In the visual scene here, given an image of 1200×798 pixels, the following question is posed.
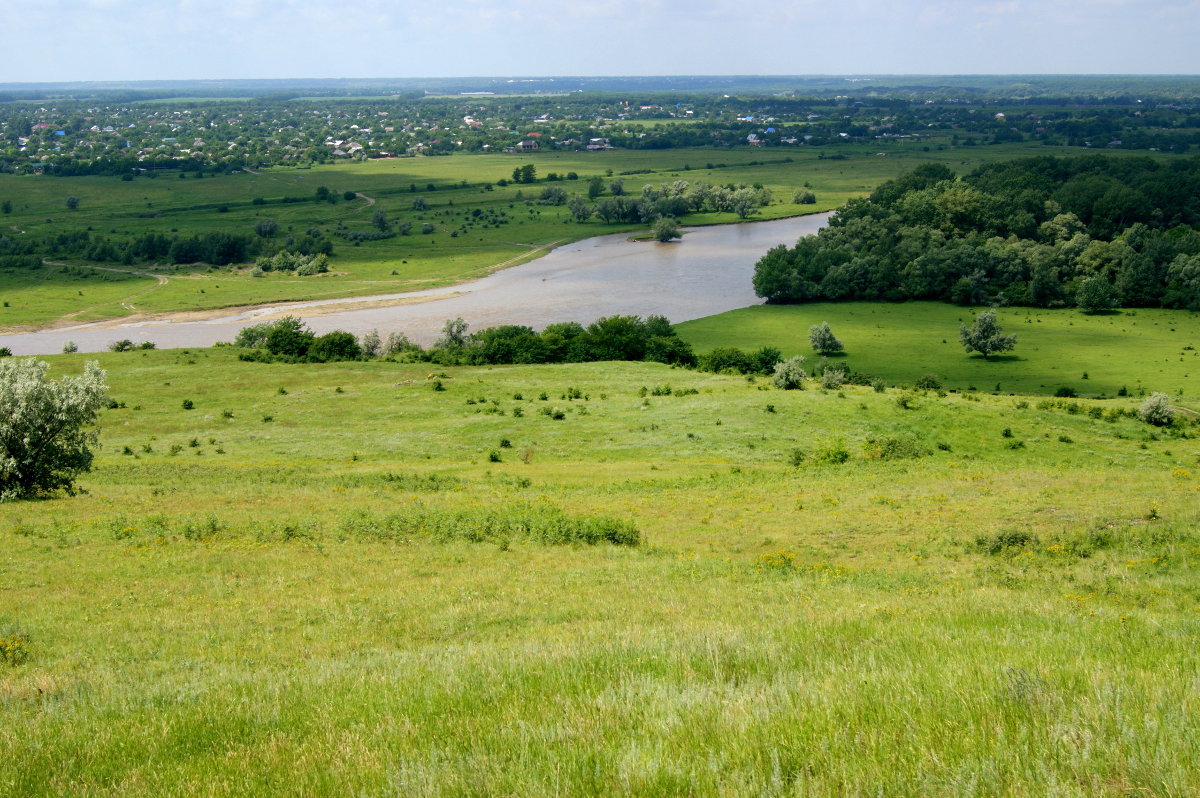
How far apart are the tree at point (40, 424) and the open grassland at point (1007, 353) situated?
4903cm

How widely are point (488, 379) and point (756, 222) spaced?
8733 centimetres

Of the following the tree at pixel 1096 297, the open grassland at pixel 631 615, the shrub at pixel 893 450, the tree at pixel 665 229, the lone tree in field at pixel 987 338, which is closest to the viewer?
the open grassland at pixel 631 615

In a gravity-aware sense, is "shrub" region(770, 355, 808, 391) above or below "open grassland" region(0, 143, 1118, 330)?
below

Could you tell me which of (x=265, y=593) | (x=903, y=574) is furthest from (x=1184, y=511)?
(x=265, y=593)

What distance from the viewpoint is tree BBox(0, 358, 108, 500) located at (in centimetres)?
2552

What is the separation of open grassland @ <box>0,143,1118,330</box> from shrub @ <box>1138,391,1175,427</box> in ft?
236

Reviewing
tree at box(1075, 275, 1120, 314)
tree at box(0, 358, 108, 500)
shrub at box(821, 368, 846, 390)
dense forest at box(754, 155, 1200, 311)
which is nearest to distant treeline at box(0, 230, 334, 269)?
Answer: dense forest at box(754, 155, 1200, 311)

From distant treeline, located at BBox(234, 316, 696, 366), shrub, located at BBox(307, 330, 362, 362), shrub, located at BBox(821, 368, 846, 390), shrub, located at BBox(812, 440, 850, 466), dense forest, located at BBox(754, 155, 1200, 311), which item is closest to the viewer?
shrub, located at BBox(812, 440, 850, 466)

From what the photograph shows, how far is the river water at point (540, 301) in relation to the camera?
78.3 meters

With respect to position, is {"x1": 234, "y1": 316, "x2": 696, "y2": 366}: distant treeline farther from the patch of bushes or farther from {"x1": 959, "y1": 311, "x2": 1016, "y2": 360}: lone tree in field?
the patch of bushes

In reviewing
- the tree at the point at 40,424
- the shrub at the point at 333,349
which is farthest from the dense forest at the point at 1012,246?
the tree at the point at 40,424

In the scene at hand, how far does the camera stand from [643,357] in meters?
65.2

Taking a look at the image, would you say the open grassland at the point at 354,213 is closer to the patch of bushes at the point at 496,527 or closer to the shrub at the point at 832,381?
the shrub at the point at 832,381

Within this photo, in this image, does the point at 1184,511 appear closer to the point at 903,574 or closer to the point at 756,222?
the point at 903,574
